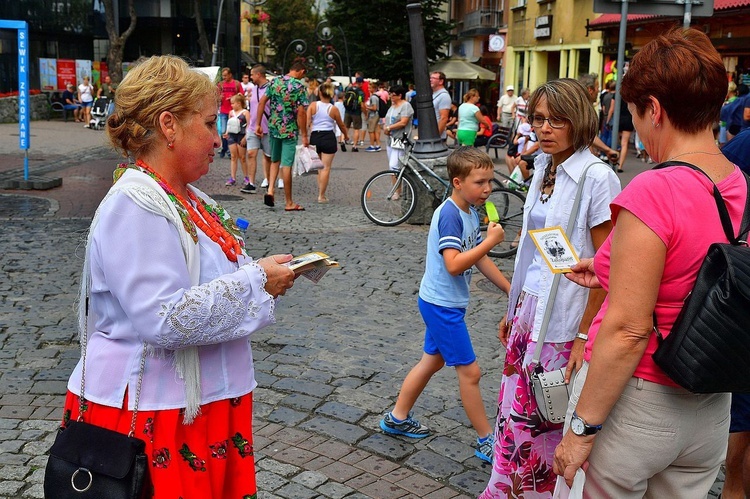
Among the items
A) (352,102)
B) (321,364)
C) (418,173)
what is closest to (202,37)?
(352,102)

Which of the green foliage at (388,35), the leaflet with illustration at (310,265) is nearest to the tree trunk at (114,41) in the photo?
the green foliage at (388,35)

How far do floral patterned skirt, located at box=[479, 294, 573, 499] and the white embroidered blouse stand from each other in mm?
1260

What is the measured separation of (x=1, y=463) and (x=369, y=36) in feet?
137

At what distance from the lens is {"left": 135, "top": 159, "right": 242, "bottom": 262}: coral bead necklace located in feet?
7.79

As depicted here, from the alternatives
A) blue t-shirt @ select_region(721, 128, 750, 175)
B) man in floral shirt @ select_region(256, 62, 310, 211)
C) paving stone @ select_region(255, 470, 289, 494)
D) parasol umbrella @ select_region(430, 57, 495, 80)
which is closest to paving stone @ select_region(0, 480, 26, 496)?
paving stone @ select_region(255, 470, 289, 494)

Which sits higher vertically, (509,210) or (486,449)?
(509,210)

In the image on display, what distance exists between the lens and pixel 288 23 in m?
76.4

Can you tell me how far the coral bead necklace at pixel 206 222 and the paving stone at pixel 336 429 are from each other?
215 cm

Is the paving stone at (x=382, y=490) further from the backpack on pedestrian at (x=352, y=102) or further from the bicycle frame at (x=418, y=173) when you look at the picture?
the backpack on pedestrian at (x=352, y=102)

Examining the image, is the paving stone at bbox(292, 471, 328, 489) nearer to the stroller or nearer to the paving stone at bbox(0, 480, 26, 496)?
the paving stone at bbox(0, 480, 26, 496)

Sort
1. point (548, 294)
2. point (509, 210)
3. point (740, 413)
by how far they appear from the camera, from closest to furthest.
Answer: point (548, 294) → point (740, 413) → point (509, 210)

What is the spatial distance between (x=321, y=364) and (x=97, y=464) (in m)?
3.37

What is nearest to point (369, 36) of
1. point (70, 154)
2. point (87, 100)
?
point (87, 100)

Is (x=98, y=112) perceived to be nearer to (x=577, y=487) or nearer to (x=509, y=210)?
(x=509, y=210)
